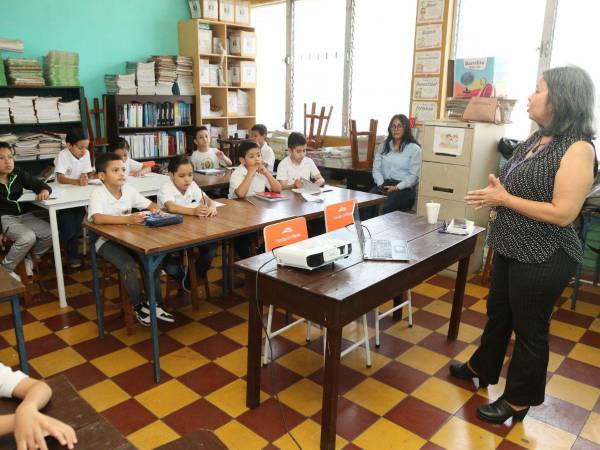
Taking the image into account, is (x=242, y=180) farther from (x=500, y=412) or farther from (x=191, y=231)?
(x=500, y=412)

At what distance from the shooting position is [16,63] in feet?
14.8

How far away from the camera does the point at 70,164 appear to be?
14.3 feet

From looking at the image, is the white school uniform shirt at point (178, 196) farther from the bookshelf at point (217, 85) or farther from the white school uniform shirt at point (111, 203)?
the bookshelf at point (217, 85)

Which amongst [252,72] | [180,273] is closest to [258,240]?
[180,273]

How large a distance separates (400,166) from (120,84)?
309 centimetres

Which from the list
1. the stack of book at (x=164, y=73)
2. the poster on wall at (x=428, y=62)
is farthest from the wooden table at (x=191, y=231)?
the stack of book at (x=164, y=73)

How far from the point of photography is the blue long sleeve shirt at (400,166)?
15.7ft

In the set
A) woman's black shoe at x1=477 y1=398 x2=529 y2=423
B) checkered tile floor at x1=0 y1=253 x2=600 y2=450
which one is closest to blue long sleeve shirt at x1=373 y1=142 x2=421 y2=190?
checkered tile floor at x1=0 y1=253 x2=600 y2=450

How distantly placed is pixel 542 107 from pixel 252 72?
4.87 metres

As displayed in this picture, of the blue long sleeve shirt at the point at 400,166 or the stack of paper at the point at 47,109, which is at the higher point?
the stack of paper at the point at 47,109

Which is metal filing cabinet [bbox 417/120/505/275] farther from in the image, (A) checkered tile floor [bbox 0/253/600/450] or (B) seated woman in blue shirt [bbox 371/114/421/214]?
→ (A) checkered tile floor [bbox 0/253/600/450]

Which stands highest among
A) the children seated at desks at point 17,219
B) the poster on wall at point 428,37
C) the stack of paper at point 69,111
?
the poster on wall at point 428,37

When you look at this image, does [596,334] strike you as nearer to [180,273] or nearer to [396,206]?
[396,206]

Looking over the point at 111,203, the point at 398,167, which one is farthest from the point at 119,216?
the point at 398,167
